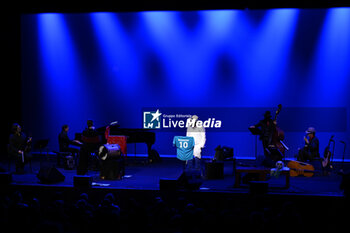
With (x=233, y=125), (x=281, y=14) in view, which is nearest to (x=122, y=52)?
(x=233, y=125)

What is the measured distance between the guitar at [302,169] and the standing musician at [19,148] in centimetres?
621

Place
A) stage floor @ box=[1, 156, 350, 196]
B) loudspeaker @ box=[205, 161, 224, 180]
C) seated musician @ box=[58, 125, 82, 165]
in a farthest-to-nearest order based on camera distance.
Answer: seated musician @ box=[58, 125, 82, 165], loudspeaker @ box=[205, 161, 224, 180], stage floor @ box=[1, 156, 350, 196]

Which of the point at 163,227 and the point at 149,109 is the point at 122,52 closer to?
the point at 149,109

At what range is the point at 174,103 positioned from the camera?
1315 cm

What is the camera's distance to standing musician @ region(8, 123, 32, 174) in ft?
33.2

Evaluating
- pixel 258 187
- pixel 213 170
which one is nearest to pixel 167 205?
pixel 258 187

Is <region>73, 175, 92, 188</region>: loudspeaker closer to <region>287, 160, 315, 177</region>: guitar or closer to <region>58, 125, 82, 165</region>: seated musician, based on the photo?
<region>58, 125, 82, 165</region>: seated musician

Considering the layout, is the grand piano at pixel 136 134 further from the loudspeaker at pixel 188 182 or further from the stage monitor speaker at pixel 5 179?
the loudspeaker at pixel 188 182

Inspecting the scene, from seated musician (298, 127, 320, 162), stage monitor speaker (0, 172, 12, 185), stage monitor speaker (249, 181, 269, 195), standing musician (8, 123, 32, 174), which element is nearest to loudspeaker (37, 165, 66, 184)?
stage monitor speaker (0, 172, 12, 185)

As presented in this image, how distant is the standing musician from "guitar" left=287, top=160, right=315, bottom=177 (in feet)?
20.4

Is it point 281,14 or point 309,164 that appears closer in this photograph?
point 309,164

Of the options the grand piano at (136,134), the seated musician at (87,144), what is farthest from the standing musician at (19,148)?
the grand piano at (136,134)

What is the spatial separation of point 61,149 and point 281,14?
7318mm

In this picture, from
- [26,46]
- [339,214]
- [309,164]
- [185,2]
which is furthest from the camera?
[26,46]
